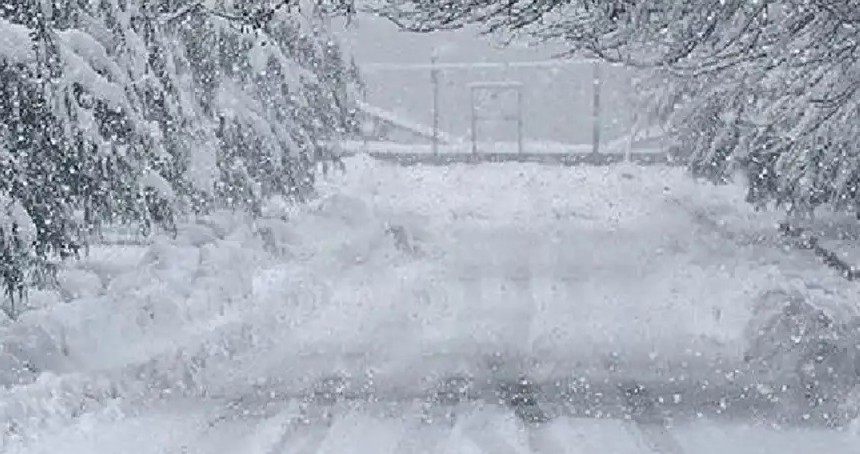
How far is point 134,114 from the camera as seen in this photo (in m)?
9.53

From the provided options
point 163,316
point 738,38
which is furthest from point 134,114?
point 738,38

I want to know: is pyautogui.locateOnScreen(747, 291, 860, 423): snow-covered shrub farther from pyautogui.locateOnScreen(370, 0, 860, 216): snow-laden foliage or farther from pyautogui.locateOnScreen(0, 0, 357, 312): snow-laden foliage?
pyautogui.locateOnScreen(0, 0, 357, 312): snow-laden foliage

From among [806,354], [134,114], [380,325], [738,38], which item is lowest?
[380,325]

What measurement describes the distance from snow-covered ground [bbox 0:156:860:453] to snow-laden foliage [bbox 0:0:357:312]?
84 cm

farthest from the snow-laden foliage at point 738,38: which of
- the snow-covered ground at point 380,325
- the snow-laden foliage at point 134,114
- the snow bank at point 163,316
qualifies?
the snow bank at point 163,316

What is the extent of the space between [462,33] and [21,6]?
30246 mm

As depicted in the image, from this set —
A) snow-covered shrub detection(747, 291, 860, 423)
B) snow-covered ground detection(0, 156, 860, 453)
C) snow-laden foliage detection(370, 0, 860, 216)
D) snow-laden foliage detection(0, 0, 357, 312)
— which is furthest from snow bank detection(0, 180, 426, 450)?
snow-covered shrub detection(747, 291, 860, 423)

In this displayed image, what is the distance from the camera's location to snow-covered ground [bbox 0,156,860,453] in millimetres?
8195

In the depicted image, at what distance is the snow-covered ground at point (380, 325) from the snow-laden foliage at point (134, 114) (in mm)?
844

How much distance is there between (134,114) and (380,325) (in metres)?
3.38

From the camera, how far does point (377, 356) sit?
10531 millimetres

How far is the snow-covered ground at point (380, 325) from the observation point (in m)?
8.20

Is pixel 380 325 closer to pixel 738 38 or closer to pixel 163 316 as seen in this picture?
pixel 163 316

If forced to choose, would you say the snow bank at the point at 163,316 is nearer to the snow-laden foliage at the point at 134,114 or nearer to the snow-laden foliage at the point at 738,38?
the snow-laden foliage at the point at 134,114
